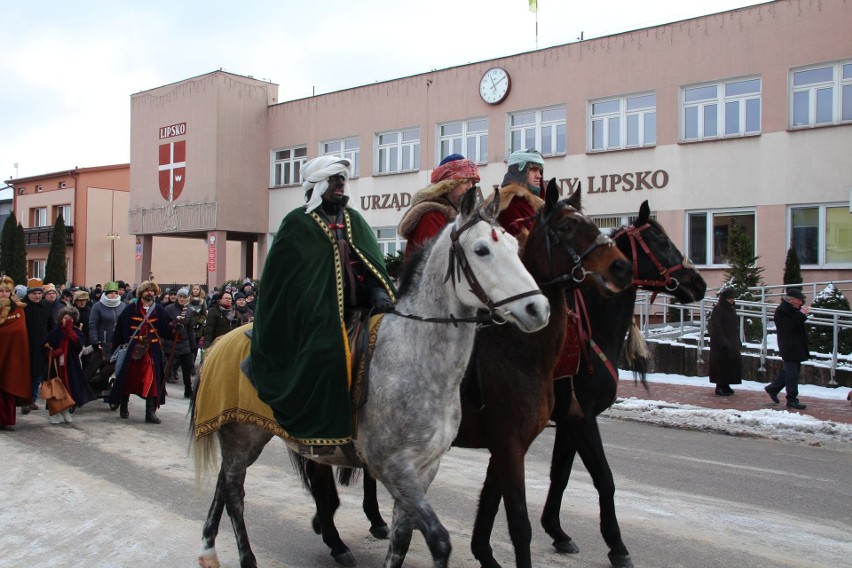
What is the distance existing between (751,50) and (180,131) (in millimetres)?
23246

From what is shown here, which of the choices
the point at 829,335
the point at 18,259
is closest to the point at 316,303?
the point at 829,335

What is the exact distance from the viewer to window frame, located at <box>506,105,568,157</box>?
2569 centimetres

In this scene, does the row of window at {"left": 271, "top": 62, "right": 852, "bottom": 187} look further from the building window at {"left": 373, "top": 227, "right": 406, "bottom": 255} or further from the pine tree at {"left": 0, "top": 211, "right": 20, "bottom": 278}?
the pine tree at {"left": 0, "top": 211, "right": 20, "bottom": 278}

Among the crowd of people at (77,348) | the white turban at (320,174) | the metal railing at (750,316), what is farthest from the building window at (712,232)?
the white turban at (320,174)

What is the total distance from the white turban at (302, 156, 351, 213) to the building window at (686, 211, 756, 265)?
18.9 m

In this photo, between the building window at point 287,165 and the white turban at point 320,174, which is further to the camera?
the building window at point 287,165

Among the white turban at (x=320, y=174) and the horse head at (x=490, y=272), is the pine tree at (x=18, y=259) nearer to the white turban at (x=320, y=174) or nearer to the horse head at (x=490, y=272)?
the white turban at (x=320, y=174)

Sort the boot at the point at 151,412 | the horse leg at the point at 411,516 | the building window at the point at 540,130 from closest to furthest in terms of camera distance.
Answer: the horse leg at the point at 411,516, the boot at the point at 151,412, the building window at the point at 540,130

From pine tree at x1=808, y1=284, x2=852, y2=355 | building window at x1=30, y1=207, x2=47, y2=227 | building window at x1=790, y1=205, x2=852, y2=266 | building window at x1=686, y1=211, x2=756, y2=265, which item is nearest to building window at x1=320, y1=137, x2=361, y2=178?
building window at x1=686, y1=211, x2=756, y2=265

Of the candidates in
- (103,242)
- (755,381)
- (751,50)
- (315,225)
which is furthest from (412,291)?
(103,242)

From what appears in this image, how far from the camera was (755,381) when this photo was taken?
16.5 metres

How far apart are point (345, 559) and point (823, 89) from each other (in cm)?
2022

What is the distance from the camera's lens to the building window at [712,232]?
22.3 m

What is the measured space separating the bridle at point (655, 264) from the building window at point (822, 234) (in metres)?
17.0
